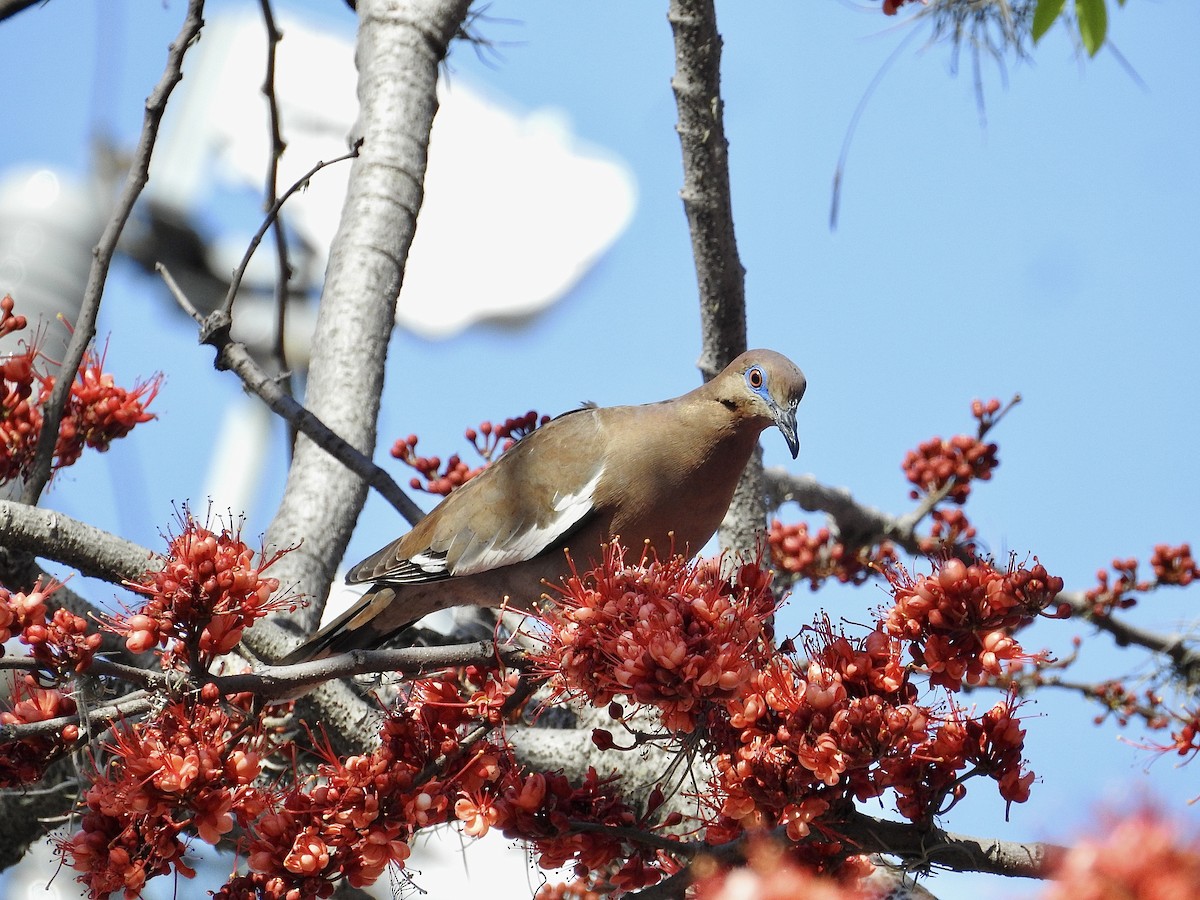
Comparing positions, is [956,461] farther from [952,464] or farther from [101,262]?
[101,262]

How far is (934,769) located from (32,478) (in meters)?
2.06

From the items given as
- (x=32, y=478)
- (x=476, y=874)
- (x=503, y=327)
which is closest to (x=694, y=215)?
(x=32, y=478)

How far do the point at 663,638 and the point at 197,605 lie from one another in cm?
81

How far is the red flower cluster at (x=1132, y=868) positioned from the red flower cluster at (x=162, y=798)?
1473 millimetres

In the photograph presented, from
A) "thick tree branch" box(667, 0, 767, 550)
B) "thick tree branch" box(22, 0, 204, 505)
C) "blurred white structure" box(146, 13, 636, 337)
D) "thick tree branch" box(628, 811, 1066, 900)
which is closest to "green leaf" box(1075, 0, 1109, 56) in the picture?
"thick tree branch" box(667, 0, 767, 550)

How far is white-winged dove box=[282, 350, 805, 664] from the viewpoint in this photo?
337 cm

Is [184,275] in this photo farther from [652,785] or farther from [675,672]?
[675,672]

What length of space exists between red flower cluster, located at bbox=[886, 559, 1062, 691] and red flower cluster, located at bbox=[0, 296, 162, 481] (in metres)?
2.13

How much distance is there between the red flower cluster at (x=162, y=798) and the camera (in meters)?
2.04

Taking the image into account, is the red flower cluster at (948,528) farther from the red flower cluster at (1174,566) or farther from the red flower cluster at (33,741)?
the red flower cluster at (33,741)

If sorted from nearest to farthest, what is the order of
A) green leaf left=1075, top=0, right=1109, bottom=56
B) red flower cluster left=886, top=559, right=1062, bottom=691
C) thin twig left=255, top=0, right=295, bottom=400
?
red flower cluster left=886, top=559, right=1062, bottom=691 → green leaf left=1075, top=0, right=1109, bottom=56 → thin twig left=255, top=0, right=295, bottom=400

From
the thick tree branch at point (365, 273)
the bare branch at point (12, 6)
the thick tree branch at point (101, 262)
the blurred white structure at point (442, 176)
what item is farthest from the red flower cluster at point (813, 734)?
the blurred white structure at point (442, 176)

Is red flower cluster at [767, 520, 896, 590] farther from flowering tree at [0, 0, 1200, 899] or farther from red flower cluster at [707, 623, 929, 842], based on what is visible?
red flower cluster at [707, 623, 929, 842]

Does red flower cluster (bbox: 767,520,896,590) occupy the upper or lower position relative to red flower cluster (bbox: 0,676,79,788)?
upper
